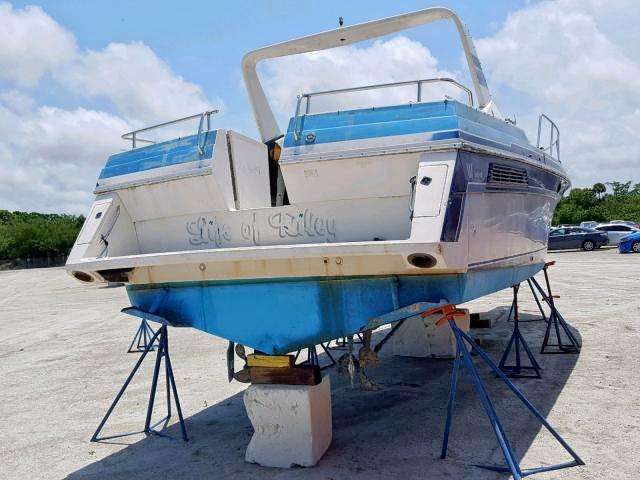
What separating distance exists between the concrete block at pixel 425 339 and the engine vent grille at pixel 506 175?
269 cm

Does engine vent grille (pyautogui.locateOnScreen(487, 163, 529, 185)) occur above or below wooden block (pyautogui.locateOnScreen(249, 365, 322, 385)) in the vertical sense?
above

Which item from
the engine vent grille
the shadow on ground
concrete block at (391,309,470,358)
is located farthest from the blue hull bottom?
concrete block at (391,309,470,358)

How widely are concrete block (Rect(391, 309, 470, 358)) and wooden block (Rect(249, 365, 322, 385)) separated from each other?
142 inches

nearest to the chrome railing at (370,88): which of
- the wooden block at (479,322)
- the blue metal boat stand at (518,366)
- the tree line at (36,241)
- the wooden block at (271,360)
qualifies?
the wooden block at (271,360)

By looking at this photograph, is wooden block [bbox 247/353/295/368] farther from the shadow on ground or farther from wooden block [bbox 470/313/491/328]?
wooden block [bbox 470/313/491/328]

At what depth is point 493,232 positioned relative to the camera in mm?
4859

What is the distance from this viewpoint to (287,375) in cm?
446

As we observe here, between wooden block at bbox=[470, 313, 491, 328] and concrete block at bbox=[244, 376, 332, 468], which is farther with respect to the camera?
wooden block at bbox=[470, 313, 491, 328]

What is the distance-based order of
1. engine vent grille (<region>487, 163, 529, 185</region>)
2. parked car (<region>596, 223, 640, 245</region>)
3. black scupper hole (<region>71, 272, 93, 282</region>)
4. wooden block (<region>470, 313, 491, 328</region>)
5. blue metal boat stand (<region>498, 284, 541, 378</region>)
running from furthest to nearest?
parked car (<region>596, 223, 640, 245</region>) < wooden block (<region>470, 313, 491, 328</region>) < blue metal boat stand (<region>498, 284, 541, 378</region>) < black scupper hole (<region>71, 272, 93, 282</region>) < engine vent grille (<region>487, 163, 529, 185</region>)

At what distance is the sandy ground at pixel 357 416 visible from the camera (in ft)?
14.5

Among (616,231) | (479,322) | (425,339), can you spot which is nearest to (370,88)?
(425,339)

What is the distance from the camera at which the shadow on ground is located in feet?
14.2

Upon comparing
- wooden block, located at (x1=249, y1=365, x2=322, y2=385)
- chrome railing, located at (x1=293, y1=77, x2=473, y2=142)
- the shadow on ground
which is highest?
chrome railing, located at (x1=293, y1=77, x2=473, y2=142)

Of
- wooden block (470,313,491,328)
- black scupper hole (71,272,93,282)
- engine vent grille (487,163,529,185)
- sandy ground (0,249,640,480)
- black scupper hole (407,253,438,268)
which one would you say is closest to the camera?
black scupper hole (407,253,438,268)
